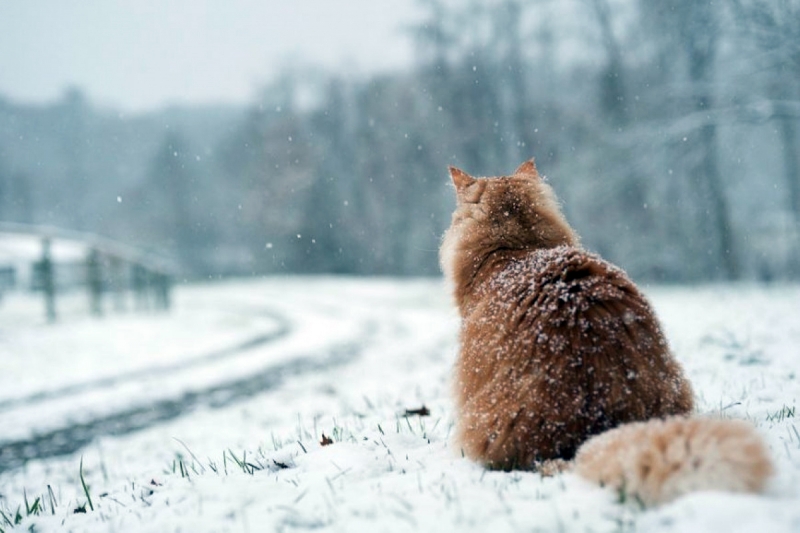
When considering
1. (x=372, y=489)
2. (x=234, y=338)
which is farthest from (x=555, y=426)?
(x=234, y=338)

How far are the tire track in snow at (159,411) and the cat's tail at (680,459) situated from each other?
578cm

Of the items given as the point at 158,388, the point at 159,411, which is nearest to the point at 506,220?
the point at 159,411

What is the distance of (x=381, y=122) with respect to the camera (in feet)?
118

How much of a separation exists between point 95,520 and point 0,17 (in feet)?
87.1

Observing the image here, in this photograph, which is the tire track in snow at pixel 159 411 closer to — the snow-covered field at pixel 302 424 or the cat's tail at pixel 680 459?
the snow-covered field at pixel 302 424

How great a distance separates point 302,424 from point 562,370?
11.5 feet

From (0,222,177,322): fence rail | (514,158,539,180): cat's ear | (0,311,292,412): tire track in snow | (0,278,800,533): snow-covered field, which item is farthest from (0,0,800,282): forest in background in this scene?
(0,222,177,322): fence rail

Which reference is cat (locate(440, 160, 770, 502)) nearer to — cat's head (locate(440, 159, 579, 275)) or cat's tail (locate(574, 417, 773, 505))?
cat's tail (locate(574, 417, 773, 505))

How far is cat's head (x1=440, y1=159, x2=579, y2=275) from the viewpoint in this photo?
12.0 feet

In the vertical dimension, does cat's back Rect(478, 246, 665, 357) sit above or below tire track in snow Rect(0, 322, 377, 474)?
above

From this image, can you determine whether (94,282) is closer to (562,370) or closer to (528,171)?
(528,171)

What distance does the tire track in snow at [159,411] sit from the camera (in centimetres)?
621

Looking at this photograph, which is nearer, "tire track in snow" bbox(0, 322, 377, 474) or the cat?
the cat

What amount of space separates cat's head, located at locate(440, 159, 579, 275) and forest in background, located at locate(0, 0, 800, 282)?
8.64m
